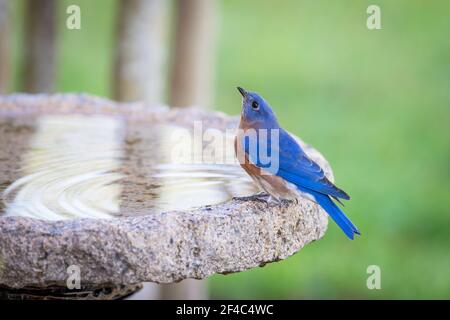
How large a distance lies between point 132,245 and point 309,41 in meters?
9.42

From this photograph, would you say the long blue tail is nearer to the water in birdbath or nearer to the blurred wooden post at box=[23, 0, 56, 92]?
the water in birdbath

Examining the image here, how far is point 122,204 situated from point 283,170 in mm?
757

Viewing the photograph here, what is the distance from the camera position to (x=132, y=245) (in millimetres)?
2932

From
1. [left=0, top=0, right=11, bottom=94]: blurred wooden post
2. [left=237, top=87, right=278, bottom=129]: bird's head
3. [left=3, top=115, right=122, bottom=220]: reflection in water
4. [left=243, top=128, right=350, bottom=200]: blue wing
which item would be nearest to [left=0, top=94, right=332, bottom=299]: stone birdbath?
[left=3, top=115, right=122, bottom=220]: reflection in water

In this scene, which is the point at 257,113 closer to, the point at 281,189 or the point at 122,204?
the point at 281,189

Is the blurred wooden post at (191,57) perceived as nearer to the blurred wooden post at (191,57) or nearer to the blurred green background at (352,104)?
the blurred wooden post at (191,57)

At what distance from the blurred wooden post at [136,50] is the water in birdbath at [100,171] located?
110 cm

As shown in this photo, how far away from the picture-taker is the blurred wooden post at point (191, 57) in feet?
21.5

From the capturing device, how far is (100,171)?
4062 millimetres

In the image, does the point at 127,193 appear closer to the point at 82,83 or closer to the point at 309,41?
the point at 82,83

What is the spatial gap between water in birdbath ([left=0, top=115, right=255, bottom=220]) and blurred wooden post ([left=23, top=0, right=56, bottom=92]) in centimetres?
160

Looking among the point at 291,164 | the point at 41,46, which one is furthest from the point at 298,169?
the point at 41,46
